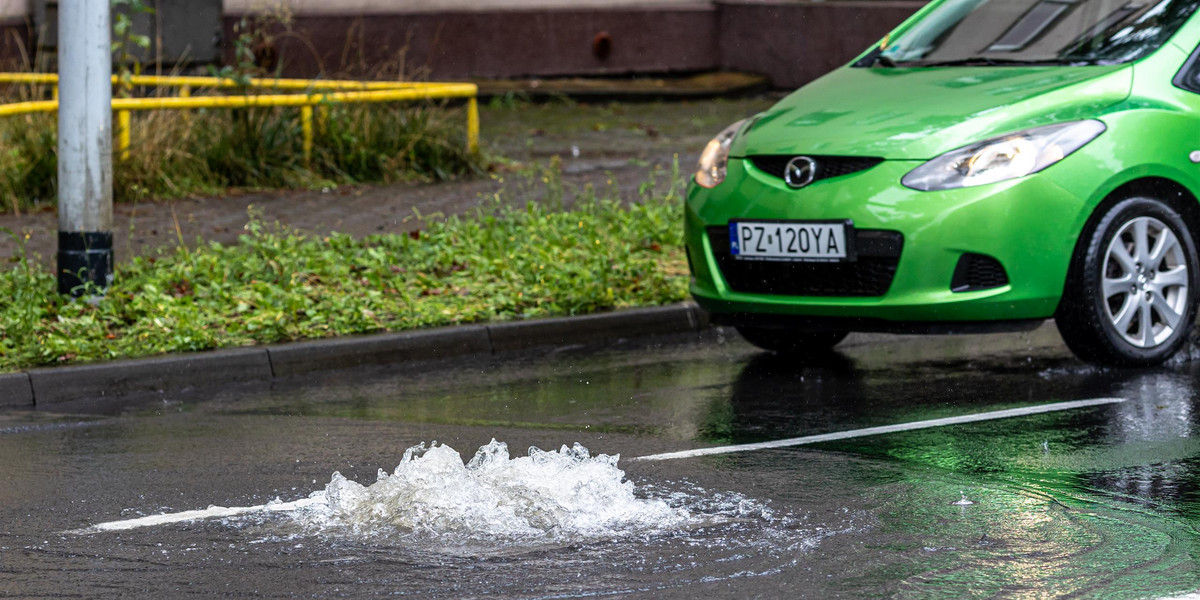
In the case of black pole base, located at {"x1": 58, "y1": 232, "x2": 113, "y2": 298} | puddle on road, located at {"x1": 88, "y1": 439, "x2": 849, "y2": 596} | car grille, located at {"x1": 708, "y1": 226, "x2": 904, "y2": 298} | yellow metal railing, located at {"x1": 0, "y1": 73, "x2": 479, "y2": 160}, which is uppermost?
yellow metal railing, located at {"x1": 0, "y1": 73, "x2": 479, "y2": 160}

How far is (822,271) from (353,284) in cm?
303

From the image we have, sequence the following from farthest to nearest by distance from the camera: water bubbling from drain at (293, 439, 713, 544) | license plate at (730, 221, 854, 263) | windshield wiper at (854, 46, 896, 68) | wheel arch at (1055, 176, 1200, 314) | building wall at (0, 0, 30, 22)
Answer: building wall at (0, 0, 30, 22)
windshield wiper at (854, 46, 896, 68)
wheel arch at (1055, 176, 1200, 314)
license plate at (730, 221, 854, 263)
water bubbling from drain at (293, 439, 713, 544)

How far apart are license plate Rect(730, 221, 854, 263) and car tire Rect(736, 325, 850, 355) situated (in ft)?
2.83

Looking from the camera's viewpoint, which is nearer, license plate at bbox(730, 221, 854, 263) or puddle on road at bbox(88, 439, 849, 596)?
puddle on road at bbox(88, 439, 849, 596)

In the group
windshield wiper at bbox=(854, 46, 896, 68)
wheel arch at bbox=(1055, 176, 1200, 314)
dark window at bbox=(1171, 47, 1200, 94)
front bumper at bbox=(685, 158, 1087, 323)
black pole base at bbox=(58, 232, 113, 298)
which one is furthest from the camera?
black pole base at bbox=(58, 232, 113, 298)

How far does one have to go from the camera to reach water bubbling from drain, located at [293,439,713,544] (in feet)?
16.4

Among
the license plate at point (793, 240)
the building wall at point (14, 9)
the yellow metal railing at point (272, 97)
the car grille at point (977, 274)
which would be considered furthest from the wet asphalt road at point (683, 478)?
the building wall at point (14, 9)

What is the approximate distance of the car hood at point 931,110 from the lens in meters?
7.19

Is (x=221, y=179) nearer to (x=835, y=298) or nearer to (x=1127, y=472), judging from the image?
(x=835, y=298)

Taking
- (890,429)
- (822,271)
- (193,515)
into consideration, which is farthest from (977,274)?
(193,515)

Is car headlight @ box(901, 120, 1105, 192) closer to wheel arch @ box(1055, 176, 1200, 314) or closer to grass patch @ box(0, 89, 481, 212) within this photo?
wheel arch @ box(1055, 176, 1200, 314)

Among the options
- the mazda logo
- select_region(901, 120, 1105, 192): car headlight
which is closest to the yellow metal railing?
the mazda logo

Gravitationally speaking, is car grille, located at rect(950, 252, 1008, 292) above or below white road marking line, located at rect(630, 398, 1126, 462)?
above

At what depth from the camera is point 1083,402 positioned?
6895mm
